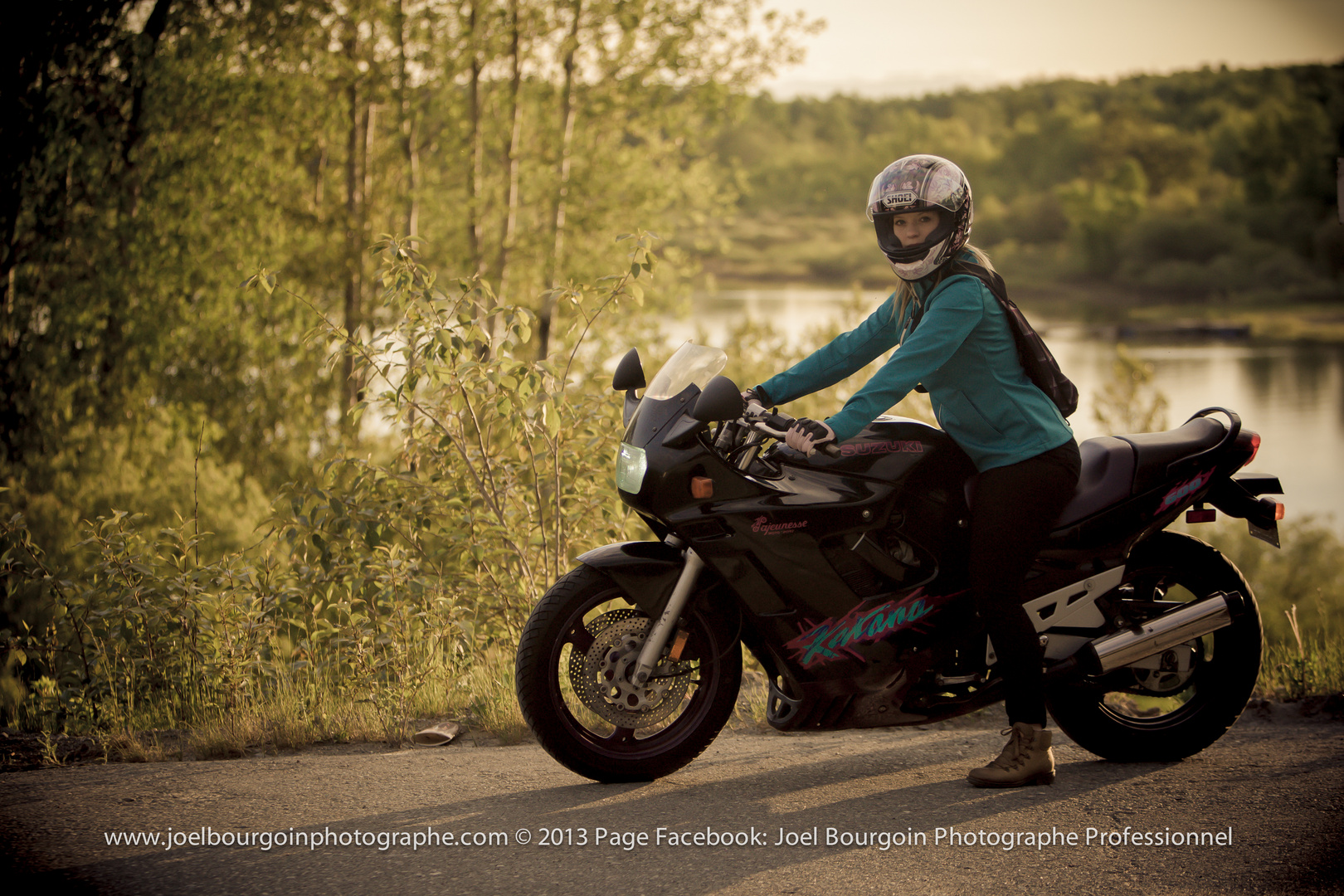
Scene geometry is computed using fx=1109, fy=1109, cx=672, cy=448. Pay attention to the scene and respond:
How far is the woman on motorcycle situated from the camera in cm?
367

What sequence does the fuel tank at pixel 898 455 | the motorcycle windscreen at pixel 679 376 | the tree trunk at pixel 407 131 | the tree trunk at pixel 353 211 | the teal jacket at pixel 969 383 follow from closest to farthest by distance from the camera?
the teal jacket at pixel 969 383, the motorcycle windscreen at pixel 679 376, the fuel tank at pixel 898 455, the tree trunk at pixel 407 131, the tree trunk at pixel 353 211

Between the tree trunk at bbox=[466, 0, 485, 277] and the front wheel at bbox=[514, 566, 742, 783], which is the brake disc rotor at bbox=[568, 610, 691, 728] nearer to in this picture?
the front wheel at bbox=[514, 566, 742, 783]

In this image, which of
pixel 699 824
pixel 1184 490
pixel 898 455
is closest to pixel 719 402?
pixel 898 455

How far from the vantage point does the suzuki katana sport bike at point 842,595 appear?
367 cm

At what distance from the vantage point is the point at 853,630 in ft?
12.5

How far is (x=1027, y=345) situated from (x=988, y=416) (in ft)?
0.90

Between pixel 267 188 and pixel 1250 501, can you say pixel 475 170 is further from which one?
pixel 1250 501

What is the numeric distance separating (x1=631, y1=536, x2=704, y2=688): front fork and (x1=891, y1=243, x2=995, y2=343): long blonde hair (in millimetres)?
1060

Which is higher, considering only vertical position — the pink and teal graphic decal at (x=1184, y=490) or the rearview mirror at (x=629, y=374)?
the rearview mirror at (x=629, y=374)

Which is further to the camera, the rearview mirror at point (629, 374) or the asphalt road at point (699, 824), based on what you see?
the rearview mirror at point (629, 374)

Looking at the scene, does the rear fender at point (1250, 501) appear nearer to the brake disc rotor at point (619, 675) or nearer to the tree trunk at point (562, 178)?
the brake disc rotor at point (619, 675)

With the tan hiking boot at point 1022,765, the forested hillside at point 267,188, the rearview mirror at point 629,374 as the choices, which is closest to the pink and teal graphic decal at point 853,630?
the tan hiking boot at point 1022,765

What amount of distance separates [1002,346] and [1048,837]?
5.11ft

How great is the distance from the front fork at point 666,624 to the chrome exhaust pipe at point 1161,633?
1435 mm
